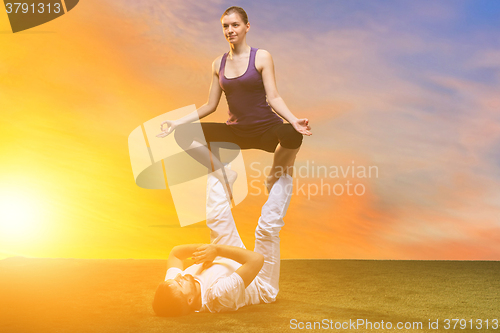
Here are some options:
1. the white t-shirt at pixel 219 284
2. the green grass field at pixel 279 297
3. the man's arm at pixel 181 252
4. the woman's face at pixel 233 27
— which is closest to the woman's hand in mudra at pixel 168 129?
the woman's face at pixel 233 27

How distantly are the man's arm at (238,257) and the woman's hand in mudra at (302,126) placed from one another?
0.80 m

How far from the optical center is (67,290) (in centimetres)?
307

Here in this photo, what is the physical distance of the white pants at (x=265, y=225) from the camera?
2.78 m

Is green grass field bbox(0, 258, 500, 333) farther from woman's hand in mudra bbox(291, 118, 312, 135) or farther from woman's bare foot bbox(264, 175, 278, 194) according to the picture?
woman's hand in mudra bbox(291, 118, 312, 135)

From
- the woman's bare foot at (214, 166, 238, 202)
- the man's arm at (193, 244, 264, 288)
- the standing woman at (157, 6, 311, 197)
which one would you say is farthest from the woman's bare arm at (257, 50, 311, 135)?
the man's arm at (193, 244, 264, 288)

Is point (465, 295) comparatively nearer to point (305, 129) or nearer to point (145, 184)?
point (305, 129)

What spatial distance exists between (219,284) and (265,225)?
59 centimetres

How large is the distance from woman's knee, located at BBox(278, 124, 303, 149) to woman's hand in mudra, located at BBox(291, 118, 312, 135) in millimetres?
76

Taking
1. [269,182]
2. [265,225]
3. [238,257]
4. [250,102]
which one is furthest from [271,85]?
[238,257]

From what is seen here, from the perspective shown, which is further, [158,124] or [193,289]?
[158,124]

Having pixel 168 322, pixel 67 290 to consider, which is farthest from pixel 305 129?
pixel 67 290

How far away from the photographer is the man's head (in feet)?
7.30

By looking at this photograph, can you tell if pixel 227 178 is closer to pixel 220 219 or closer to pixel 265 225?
pixel 220 219

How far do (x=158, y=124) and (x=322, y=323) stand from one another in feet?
5.95
